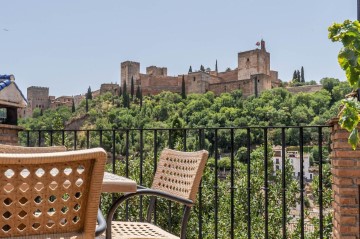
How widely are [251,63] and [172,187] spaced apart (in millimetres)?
64554

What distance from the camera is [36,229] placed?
1178 millimetres

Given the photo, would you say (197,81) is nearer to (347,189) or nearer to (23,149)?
(347,189)

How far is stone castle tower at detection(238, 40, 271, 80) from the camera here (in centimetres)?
6512

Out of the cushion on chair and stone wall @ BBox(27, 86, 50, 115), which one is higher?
stone wall @ BBox(27, 86, 50, 115)

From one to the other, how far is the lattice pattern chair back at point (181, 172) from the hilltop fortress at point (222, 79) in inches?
2347

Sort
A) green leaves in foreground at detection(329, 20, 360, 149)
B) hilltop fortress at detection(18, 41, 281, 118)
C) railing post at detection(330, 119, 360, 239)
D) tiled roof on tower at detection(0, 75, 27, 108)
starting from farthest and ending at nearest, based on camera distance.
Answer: hilltop fortress at detection(18, 41, 281, 118)
tiled roof on tower at detection(0, 75, 27, 108)
railing post at detection(330, 119, 360, 239)
green leaves in foreground at detection(329, 20, 360, 149)

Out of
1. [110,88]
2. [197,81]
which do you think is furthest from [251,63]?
[110,88]

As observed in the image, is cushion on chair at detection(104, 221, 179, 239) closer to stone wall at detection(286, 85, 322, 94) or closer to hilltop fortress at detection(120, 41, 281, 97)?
stone wall at detection(286, 85, 322, 94)

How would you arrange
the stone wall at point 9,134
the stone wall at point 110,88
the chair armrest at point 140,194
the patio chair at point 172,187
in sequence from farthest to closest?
the stone wall at point 110,88
the stone wall at point 9,134
the patio chair at point 172,187
the chair armrest at point 140,194

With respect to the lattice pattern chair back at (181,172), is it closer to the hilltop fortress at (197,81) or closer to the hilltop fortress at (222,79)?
the hilltop fortress at (197,81)

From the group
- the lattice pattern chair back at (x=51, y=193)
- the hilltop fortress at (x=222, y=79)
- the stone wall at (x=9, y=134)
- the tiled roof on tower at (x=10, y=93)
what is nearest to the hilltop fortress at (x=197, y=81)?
the hilltop fortress at (x=222, y=79)

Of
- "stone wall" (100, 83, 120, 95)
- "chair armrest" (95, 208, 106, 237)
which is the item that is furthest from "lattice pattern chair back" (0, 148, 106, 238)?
"stone wall" (100, 83, 120, 95)

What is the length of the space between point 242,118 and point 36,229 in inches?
1844

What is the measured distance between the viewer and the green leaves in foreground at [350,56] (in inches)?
50.4
